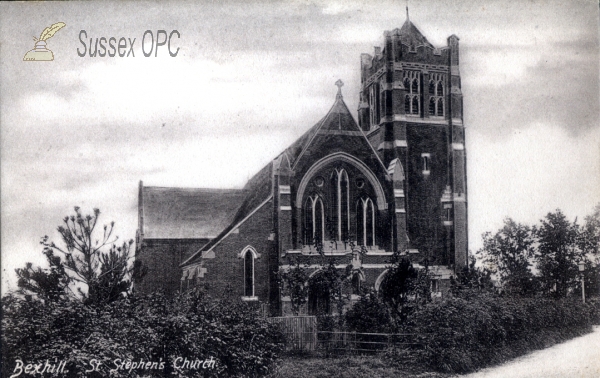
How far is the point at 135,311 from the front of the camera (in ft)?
55.1

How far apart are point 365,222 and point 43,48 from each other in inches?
780

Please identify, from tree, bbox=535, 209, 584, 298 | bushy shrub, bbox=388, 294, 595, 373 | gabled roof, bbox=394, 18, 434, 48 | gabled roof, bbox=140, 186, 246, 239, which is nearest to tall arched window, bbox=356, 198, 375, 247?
tree, bbox=535, 209, 584, 298

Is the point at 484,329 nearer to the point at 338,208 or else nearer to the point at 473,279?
the point at 473,279

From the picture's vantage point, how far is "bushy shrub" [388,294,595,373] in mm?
19016

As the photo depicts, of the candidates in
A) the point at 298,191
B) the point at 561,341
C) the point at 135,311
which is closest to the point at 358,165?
the point at 298,191

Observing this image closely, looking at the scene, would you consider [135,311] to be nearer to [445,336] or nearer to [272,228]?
[445,336]

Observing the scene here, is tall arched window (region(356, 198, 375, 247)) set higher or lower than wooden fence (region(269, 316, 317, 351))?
higher

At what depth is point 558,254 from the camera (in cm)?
2730

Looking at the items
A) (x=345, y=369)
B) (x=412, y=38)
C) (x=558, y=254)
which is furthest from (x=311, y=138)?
(x=345, y=369)

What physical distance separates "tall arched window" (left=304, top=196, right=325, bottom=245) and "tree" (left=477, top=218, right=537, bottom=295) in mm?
8234

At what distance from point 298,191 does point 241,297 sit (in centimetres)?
633

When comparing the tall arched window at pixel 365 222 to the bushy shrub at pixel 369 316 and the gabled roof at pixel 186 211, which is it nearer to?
the bushy shrub at pixel 369 316

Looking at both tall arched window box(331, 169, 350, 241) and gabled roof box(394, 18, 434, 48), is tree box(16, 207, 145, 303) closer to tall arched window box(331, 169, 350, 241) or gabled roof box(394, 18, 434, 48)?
tall arched window box(331, 169, 350, 241)

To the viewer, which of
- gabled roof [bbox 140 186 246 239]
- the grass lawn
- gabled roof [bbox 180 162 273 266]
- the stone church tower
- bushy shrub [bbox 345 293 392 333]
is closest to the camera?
the grass lawn
